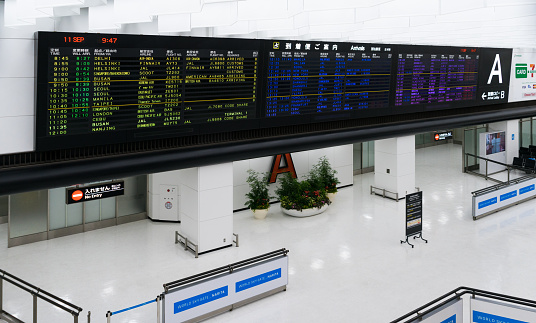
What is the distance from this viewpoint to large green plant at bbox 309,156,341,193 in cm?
1584

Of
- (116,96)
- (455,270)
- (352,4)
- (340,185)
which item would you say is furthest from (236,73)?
(340,185)

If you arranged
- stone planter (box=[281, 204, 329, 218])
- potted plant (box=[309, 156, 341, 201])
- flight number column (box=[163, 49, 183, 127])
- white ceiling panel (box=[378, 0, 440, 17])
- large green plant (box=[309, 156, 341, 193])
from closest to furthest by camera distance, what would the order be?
1. white ceiling panel (box=[378, 0, 440, 17])
2. flight number column (box=[163, 49, 183, 127])
3. stone planter (box=[281, 204, 329, 218])
4. large green plant (box=[309, 156, 341, 193])
5. potted plant (box=[309, 156, 341, 201])

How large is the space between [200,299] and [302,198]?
683 cm

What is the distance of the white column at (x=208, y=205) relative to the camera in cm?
1159

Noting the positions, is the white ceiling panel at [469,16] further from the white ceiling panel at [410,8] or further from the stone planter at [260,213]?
the stone planter at [260,213]

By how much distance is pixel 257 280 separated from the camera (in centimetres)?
940

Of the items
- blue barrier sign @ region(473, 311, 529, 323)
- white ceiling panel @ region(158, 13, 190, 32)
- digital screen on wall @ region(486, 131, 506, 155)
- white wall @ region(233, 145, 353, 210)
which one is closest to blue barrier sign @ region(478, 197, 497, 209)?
white wall @ region(233, 145, 353, 210)

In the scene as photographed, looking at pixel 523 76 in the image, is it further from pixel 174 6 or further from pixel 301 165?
pixel 174 6

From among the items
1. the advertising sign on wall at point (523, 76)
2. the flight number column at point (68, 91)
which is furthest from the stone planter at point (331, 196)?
the flight number column at point (68, 91)

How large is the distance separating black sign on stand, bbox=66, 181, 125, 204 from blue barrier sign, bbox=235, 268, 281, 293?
12.4 ft

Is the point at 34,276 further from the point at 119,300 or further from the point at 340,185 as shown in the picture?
the point at 340,185

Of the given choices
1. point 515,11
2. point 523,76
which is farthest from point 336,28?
point 523,76

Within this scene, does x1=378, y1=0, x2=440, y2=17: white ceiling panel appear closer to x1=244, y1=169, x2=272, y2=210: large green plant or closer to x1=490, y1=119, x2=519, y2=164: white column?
x1=244, y1=169, x2=272, y2=210: large green plant

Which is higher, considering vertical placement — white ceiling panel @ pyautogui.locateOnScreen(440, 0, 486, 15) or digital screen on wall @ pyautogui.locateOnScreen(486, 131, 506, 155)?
white ceiling panel @ pyautogui.locateOnScreen(440, 0, 486, 15)
